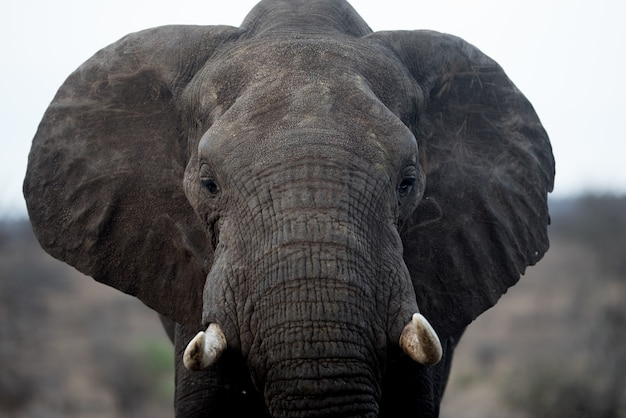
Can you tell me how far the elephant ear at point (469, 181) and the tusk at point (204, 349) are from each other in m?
1.27

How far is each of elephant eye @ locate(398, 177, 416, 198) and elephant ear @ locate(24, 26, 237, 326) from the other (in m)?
0.92

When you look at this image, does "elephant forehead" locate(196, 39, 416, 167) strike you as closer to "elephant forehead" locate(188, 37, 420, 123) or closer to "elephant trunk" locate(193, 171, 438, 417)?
"elephant forehead" locate(188, 37, 420, 123)

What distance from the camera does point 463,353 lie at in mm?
21172

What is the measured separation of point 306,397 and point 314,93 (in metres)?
1.19

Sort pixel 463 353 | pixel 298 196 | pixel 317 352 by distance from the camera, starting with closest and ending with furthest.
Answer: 1. pixel 317 352
2. pixel 298 196
3. pixel 463 353

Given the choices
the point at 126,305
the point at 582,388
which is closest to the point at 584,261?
the point at 126,305

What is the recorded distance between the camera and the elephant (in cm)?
385

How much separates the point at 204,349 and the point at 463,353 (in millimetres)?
17820

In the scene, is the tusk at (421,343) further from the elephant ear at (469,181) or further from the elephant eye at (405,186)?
the elephant ear at (469,181)

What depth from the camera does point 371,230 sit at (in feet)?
13.4

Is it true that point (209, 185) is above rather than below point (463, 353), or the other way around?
above

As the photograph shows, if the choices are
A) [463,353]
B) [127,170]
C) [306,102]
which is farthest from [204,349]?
[463,353]

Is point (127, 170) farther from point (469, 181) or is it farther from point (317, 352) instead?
point (317, 352)

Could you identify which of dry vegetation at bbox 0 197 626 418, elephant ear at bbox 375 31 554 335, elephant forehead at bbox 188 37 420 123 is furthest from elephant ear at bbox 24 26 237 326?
dry vegetation at bbox 0 197 626 418
